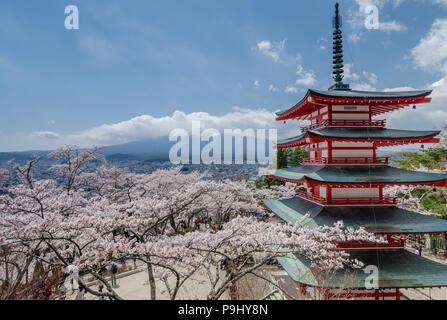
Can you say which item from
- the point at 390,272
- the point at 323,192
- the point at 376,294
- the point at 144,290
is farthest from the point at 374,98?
the point at 144,290

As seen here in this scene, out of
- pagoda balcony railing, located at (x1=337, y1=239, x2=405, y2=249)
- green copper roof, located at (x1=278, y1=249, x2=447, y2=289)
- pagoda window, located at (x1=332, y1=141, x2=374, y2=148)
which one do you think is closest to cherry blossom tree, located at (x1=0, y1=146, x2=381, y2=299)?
pagoda balcony railing, located at (x1=337, y1=239, x2=405, y2=249)

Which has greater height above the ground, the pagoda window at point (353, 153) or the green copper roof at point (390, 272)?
the pagoda window at point (353, 153)

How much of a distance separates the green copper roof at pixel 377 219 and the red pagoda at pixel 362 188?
0.9 inches

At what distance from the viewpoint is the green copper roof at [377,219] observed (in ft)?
20.7

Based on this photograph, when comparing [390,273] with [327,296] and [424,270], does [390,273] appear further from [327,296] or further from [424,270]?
[327,296]

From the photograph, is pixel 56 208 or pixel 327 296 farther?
pixel 56 208

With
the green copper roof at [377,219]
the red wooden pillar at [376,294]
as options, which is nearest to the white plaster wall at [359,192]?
the green copper roof at [377,219]

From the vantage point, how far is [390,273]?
243 inches

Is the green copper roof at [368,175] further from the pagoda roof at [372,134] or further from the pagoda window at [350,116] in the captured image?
the pagoda window at [350,116]

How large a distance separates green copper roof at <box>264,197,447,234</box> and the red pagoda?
0.02 m

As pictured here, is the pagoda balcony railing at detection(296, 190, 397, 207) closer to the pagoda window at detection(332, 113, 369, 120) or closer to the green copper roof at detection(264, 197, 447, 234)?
the green copper roof at detection(264, 197, 447, 234)
